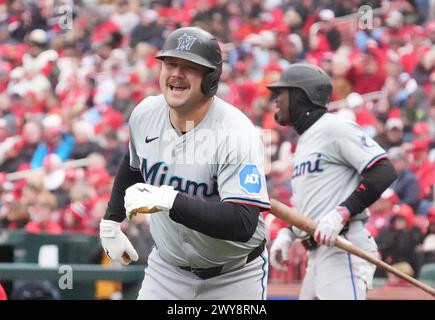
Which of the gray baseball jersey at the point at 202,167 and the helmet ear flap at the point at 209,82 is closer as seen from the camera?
the gray baseball jersey at the point at 202,167

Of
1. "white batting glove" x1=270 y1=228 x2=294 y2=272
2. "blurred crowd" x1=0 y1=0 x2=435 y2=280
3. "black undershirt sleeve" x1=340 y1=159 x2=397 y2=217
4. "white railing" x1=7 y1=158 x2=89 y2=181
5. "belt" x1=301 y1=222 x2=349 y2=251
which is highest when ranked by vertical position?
"black undershirt sleeve" x1=340 y1=159 x2=397 y2=217

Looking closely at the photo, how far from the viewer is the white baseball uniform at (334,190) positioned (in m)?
6.61

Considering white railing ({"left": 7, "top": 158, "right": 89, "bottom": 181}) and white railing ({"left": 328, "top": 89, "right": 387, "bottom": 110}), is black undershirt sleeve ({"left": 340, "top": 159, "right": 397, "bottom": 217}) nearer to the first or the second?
white railing ({"left": 328, "top": 89, "right": 387, "bottom": 110})

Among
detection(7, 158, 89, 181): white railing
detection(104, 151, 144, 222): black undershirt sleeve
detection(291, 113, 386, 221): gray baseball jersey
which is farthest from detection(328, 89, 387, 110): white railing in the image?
detection(104, 151, 144, 222): black undershirt sleeve

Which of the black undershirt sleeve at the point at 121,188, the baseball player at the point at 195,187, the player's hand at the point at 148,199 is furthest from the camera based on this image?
the black undershirt sleeve at the point at 121,188

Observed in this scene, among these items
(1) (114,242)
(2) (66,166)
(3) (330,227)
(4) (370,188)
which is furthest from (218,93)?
(1) (114,242)

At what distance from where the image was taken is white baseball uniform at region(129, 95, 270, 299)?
200 inches

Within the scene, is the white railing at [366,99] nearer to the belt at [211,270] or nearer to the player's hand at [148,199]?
the belt at [211,270]

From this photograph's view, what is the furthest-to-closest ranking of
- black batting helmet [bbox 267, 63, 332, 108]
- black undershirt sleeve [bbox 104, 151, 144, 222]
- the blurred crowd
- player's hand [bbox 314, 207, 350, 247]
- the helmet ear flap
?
the blurred crowd < black batting helmet [bbox 267, 63, 332, 108] < player's hand [bbox 314, 207, 350, 247] < black undershirt sleeve [bbox 104, 151, 144, 222] < the helmet ear flap

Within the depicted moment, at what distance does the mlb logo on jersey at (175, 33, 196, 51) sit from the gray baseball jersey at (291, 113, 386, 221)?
1.83 m

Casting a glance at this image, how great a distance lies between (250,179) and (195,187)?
0.31m

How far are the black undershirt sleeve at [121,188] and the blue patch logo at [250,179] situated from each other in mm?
838

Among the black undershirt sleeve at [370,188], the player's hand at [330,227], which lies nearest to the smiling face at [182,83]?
the player's hand at [330,227]

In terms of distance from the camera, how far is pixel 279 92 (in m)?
7.08
